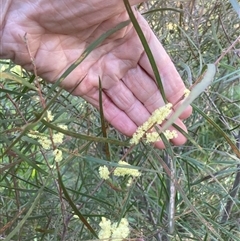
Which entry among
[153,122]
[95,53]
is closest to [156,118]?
[153,122]

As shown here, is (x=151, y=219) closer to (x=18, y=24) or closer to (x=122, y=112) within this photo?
(x=122, y=112)

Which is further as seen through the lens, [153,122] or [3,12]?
[3,12]

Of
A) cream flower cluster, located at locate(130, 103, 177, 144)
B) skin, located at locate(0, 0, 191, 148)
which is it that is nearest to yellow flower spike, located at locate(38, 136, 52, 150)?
cream flower cluster, located at locate(130, 103, 177, 144)

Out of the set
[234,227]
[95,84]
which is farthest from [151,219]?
[95,84]

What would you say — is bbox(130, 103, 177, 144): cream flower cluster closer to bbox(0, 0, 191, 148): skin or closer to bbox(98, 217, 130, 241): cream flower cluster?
bbox(98, 217, 130, 241): cream flower cluster

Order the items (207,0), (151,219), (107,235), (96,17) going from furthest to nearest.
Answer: (207,0) < (151,219) < (96,17) < (107,235)

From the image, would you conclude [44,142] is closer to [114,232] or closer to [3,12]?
[114,232]

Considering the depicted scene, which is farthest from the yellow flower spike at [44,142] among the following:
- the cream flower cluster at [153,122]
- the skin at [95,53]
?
the skin at [95,53]

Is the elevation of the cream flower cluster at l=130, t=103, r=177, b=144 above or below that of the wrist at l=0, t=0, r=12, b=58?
below
